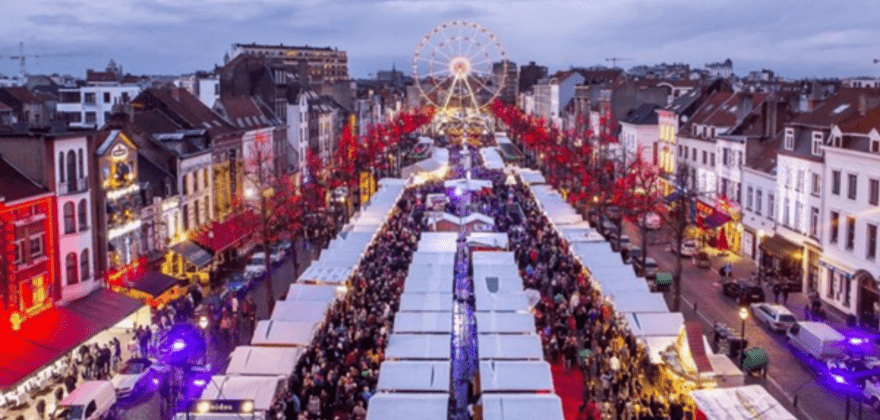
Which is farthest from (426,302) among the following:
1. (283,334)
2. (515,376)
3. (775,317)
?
(775,317)

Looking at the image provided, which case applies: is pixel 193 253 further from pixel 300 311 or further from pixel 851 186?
pixel 851 186

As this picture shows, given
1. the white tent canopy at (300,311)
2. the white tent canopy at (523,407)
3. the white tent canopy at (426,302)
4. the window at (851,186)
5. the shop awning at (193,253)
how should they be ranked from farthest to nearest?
the shop awning at (193,253) → the window at (851,186) → the white tent canopy at (300,311) → the white tent canopy at (426,302) → the white tent canopy at (523,407)

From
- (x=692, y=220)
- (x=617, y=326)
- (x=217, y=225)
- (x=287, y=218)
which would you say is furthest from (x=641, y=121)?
(x=617, y=326)

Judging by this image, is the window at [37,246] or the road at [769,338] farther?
the window at [37,246]

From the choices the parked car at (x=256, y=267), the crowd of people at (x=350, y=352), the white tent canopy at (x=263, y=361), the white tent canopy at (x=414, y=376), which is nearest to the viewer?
the white tent canopy at (x=414, y=376)

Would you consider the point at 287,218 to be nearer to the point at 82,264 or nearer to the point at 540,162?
the point at 82,264

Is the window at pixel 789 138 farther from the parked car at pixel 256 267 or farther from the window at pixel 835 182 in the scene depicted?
the parked car at pixel 256 267

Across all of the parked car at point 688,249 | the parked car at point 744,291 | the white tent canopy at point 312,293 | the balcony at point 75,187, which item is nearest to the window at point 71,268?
the balcony at point 75,187
